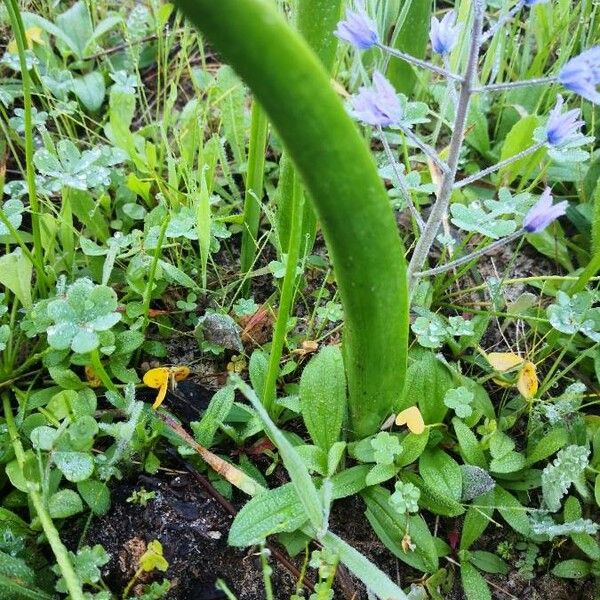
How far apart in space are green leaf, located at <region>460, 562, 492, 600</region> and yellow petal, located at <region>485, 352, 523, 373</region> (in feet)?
1.07

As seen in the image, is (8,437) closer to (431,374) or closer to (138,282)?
(138,282)

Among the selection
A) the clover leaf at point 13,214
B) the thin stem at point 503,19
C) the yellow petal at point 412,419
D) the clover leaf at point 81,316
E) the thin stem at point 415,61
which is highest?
the thin stem at point 503,19

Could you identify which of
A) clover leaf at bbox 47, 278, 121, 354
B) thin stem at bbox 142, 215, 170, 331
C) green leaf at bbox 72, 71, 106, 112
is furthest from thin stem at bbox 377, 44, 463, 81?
green leaf at bbox 72, 71, 106, 112

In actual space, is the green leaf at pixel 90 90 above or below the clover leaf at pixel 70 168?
above

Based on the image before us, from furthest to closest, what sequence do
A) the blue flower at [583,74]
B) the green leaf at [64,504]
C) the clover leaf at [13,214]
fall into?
1. the clover leaf at [13,214]
2. the green leaf at [64,504]
3. the blue flower at [583,74]

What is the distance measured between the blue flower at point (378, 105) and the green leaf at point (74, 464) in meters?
0.64

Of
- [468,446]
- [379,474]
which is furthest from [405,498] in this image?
[468,446]

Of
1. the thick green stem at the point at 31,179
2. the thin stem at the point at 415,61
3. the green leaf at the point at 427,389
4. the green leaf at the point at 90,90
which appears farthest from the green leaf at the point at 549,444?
the green leaf at the point at 90,90

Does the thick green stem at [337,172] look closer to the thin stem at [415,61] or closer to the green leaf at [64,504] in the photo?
the thin stem at [415,61]

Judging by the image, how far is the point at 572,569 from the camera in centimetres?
112

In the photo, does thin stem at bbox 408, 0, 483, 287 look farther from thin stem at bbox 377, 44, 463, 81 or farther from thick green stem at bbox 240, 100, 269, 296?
thick green stem at bbox 240, 100, 269, 296

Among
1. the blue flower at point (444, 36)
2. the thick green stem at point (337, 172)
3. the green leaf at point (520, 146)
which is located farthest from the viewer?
the green leaf at point (520, 146)

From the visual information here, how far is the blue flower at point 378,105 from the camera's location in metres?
0.82

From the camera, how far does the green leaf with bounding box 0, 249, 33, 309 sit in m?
1.20
